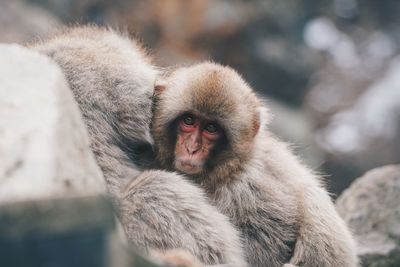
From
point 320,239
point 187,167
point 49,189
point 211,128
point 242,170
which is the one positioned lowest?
point 49,189

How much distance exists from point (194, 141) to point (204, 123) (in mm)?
154

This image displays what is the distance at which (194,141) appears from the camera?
17.2ft

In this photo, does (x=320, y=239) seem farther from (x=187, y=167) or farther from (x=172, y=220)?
(x=172, y=220)

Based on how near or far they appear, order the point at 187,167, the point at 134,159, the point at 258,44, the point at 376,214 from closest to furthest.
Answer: the point at 134,159 → the point at 187,167 → the point at 376,214 → the point at 258,44

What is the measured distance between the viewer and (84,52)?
197 inches

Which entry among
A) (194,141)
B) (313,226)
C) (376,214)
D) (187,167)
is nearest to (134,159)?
(187,167)

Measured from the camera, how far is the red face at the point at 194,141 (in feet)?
16.7

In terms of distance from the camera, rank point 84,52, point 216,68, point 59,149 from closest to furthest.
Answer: point 59,149
point 84,52
point 216,68

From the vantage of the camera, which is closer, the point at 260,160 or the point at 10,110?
the point at 10,110

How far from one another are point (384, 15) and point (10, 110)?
17.0m

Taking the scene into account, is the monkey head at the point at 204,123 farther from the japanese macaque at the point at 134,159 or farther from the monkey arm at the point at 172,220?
the monkey arm at the point at 172,220

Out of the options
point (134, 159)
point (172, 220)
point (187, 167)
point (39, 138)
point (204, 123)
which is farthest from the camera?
point (204, 123)

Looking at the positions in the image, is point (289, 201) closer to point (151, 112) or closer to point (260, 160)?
point (260, 160)

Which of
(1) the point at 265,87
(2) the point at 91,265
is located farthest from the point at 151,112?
(1) the point at 265,87
